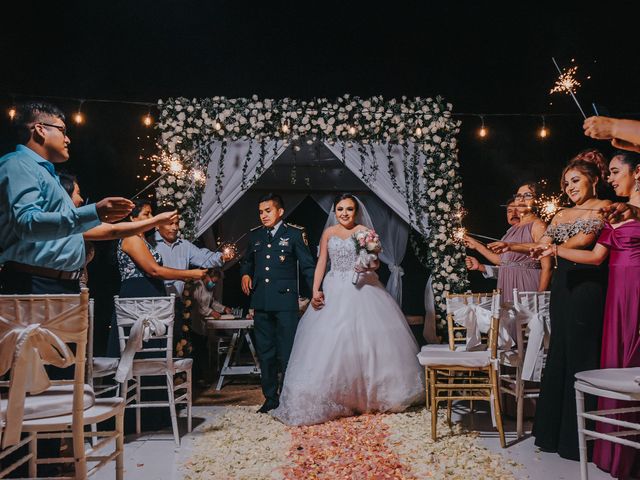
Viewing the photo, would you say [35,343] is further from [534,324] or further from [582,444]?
[534,324]

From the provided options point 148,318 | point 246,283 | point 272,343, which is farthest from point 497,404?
point 148,318

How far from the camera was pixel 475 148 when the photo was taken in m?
7.61

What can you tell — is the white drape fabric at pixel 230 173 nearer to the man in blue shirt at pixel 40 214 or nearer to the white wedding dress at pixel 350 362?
→ the white wedding dress at pixel 350 362

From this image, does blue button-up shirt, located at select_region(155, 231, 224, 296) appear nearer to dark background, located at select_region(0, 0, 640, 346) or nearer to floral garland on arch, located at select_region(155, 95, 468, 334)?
floral garland on arch, located at select_region(155, 95, 468, 334)

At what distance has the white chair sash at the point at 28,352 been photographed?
5.78 ft

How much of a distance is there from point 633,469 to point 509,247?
1.38m

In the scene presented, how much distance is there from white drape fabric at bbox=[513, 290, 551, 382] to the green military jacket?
1.82 metres

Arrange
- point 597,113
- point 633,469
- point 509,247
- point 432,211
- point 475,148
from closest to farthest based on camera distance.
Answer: point 597,113 < point 633,469 < point 509,247 < point 432,211 < point 475,148

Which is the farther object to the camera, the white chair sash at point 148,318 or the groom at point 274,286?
the groom at point 274,286

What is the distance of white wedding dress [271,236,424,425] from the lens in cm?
403

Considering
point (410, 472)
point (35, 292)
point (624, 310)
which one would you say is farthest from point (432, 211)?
point (35, 292)

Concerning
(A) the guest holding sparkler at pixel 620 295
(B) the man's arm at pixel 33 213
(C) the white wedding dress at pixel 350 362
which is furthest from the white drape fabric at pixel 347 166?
(B) the man's arm at pixel 33 213

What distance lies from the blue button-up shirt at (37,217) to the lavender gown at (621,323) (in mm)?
2774

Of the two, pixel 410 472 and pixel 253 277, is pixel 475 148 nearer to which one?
pixel 253 277
